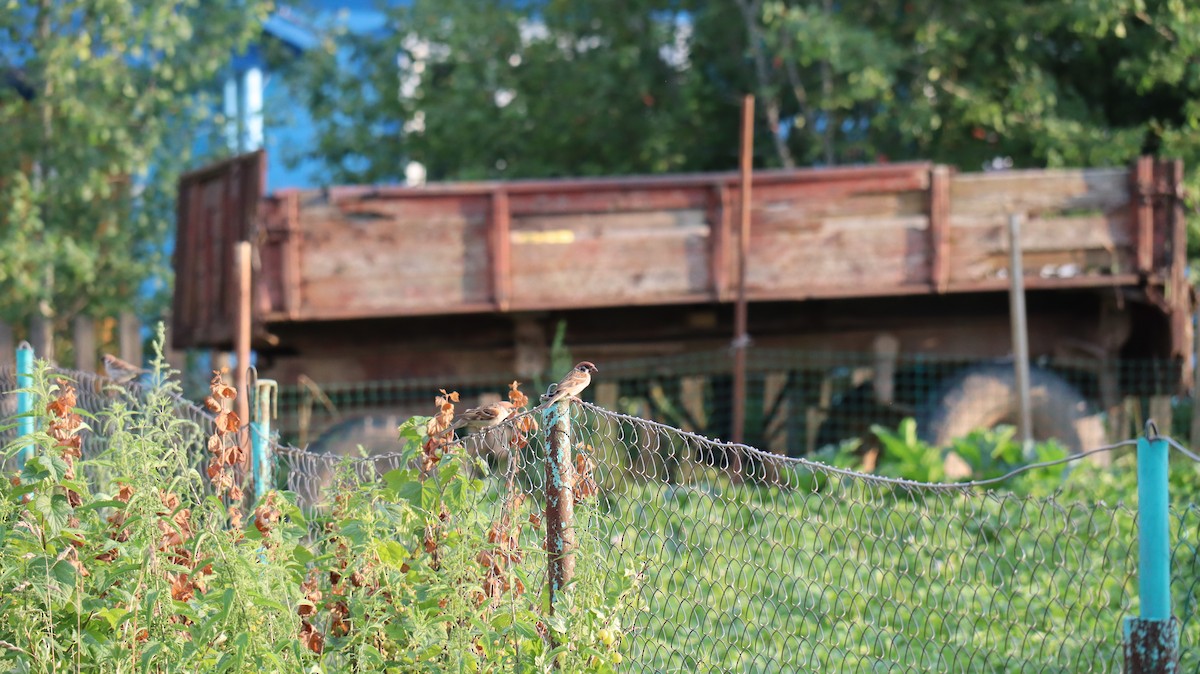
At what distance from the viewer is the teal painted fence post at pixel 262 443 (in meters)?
4.20

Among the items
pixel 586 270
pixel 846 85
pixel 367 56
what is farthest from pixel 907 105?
pixel 367 56

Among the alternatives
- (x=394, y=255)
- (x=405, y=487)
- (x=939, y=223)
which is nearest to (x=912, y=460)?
(x=939, y=223)

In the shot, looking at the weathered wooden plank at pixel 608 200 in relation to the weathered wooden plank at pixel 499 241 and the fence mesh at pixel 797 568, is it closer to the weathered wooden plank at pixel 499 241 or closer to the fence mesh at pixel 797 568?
the weathered wooden plank at pixel 499 241

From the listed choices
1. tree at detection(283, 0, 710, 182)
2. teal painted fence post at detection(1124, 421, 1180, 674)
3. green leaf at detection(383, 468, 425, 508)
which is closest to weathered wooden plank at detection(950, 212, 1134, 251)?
tree at detection(283, 0, 710, 182)

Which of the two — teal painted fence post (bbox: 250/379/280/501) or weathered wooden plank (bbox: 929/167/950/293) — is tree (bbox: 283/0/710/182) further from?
teal painted fence post (bbox: 250/379/280/501)

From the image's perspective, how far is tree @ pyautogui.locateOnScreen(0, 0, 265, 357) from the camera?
470 inches

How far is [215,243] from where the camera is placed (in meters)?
8.85

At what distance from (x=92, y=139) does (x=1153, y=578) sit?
11010 millimetres

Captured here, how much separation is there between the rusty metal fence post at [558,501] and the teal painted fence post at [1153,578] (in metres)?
1.19

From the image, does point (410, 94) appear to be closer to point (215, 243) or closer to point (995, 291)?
point (215, 243)

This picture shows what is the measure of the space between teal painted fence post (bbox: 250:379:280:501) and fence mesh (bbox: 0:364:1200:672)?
0.24 feet

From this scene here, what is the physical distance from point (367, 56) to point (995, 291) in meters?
8.28

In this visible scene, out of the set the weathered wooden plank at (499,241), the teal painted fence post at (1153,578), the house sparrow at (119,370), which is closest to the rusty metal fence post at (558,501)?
the teal painted fence post at (1153,578)

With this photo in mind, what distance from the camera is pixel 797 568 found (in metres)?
6.25
